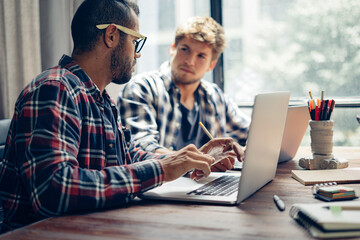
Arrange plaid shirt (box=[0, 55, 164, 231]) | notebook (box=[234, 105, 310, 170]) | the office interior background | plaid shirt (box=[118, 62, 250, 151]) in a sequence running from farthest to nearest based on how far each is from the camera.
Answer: the office interior background, plaid shirt (box=[118, 62, 250, 151]), notebook (box=[234, 105, 310, 170]), plaid shirt (box=[0, 55, 164, 231])

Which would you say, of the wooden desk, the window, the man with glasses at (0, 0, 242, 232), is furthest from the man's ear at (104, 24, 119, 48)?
the window

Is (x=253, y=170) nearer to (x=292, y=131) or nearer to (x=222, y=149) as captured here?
(x=222, y=149)

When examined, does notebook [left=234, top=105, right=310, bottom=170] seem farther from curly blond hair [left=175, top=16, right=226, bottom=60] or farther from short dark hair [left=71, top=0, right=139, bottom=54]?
curly blond hair [left=175, top=16, right=226, bottom=60]

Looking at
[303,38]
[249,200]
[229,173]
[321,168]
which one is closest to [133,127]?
[229,173]

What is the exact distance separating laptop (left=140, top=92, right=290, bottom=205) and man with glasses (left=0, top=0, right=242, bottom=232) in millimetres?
47

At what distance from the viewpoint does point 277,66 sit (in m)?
2.79

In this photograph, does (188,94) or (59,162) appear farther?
(188,94)

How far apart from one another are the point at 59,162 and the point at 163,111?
117 cm

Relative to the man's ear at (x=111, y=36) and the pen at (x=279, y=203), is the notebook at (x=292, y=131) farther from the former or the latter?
the man's ear at (x=111, y=36)

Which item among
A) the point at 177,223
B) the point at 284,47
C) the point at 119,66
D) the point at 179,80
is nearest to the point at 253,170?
the point at 177,223

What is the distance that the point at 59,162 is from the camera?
3.01 ft

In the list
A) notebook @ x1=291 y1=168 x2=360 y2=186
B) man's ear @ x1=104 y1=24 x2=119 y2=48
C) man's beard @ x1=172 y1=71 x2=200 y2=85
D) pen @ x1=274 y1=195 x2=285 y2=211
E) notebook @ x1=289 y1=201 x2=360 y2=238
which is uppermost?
man's ear @ x1=104 y1=24 x2=119 y2=48

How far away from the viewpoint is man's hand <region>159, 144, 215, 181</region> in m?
1.06

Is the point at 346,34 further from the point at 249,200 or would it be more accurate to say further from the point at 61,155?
the point at 61,155
